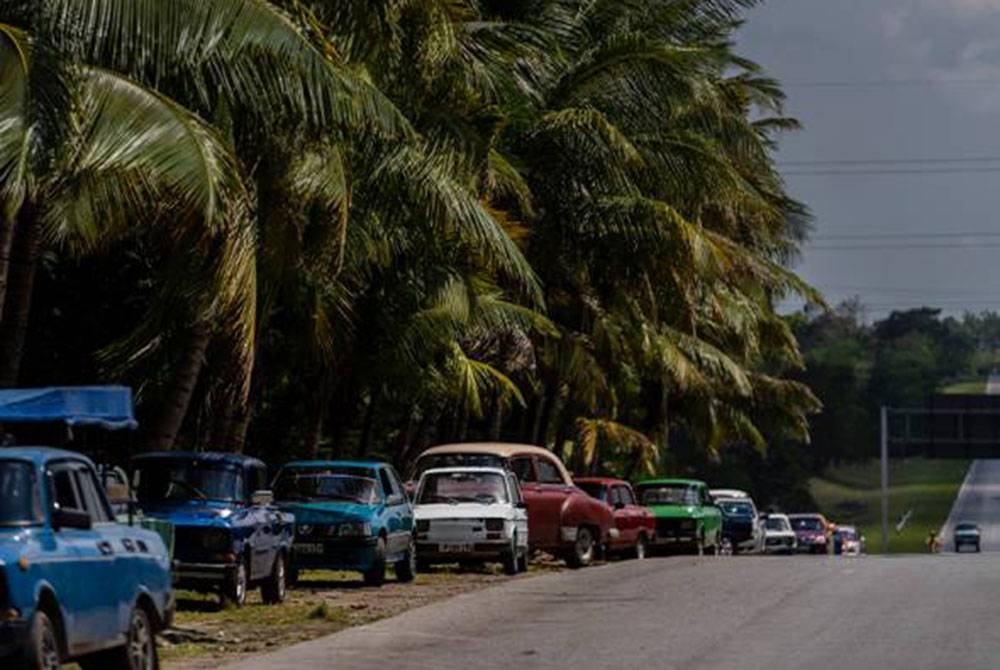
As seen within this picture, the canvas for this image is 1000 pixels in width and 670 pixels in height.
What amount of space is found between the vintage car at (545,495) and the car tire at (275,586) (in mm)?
8537

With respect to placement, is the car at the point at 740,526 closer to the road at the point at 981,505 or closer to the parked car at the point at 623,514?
the parked car at the point at 623,514

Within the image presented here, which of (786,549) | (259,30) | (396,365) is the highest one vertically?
(259,30)

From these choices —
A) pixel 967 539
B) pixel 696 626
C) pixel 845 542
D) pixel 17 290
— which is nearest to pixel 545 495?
pixel 696 626

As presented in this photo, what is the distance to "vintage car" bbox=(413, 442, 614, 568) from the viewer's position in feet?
111

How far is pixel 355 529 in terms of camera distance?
27.4 metres

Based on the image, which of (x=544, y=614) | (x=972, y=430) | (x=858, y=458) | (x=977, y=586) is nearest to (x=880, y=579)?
(x=977, y=586)

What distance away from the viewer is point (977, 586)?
92.0 feet

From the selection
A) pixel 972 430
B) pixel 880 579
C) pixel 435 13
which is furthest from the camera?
pixel 972 430

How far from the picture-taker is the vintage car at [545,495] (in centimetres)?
3378

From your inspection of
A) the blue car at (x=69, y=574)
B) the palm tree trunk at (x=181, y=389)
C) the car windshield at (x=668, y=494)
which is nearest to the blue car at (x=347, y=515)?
the palm tree trunk at (x=181, y=389)

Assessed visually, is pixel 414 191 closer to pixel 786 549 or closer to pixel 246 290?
pixel 246 290

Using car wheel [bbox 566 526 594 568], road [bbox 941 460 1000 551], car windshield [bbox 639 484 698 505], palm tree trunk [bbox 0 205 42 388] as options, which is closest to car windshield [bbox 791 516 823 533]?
car windshield [bbox 639 484 698 505]

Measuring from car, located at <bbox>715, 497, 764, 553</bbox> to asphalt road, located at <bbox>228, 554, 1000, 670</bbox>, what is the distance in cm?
2438

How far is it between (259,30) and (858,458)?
442 feet
